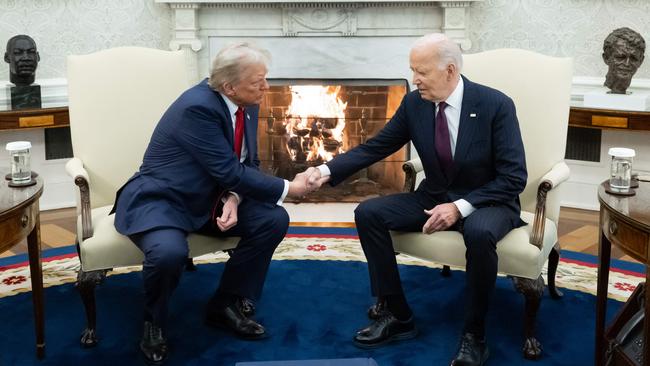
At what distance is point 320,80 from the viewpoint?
204 inches

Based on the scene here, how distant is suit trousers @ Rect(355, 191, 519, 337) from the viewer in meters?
2.77

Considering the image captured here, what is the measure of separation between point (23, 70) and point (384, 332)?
276 centimetres

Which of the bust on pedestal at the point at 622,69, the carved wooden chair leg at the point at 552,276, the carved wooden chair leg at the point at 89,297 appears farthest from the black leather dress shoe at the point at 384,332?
the bust on pedestal at the point at 622,69

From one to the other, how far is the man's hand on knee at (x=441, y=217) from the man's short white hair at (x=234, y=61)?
833mm

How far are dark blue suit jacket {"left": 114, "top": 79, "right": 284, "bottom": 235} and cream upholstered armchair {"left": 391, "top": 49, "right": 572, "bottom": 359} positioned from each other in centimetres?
69

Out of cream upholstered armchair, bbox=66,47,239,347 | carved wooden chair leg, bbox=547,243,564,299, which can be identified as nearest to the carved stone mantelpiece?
cream upholstered armchair, bbox=66,47,239,347

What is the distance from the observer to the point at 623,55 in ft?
14.7

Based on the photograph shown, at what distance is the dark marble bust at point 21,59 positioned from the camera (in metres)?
4.51

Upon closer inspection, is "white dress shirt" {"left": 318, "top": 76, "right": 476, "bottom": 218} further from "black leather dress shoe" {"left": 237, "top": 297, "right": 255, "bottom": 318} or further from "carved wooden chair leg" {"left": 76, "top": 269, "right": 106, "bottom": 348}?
"carved wooden chair leg" {"left": 76, "top": 269, "right": 106, "bottom": 348}

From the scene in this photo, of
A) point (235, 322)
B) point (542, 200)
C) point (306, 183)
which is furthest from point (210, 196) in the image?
point (542, 200)

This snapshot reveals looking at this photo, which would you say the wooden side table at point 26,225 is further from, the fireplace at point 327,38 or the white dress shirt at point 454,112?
the fireplace at point 327,38

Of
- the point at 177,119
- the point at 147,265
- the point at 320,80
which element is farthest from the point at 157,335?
the point at 320,80

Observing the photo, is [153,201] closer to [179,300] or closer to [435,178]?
[179,300]

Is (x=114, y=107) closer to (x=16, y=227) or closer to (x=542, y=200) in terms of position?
(x=16, y=227)
